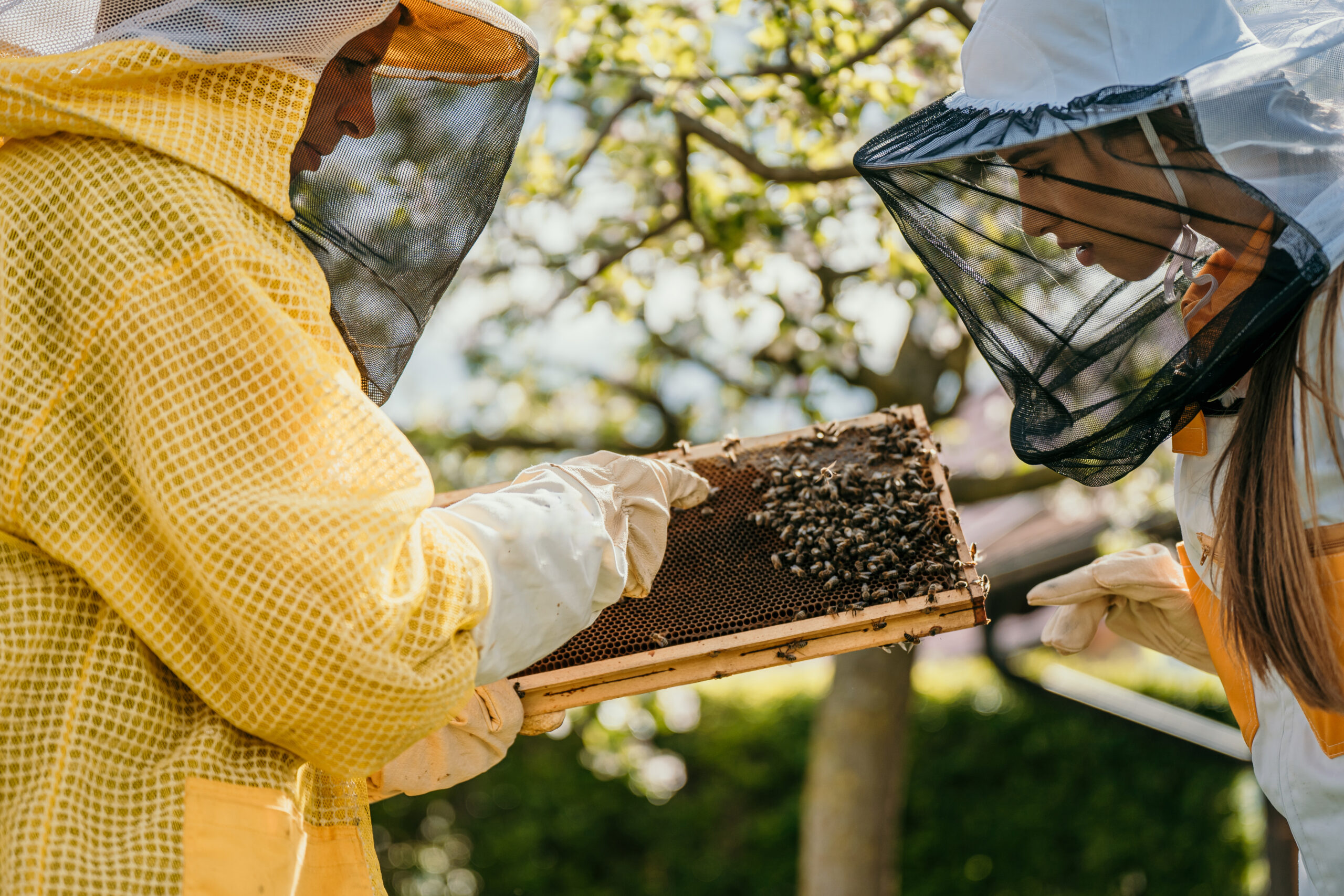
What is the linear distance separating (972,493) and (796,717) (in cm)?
395

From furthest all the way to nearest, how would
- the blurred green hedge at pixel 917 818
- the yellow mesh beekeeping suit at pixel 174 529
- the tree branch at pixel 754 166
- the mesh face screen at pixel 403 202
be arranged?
the blurred green hedge at pixel 917 818 < the tree branch at pixel 754 166 < the mesh face screen at pixel 403 202 < the yellow mesh beekeeping suit at pixel 174 529

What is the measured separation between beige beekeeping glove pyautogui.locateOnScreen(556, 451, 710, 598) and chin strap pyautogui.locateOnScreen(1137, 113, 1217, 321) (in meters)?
1.16

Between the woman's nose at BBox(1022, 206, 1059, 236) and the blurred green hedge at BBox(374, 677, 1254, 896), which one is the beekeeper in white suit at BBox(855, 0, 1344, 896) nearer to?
the woman's nose at BBox(1022, 206, 1059, 236)

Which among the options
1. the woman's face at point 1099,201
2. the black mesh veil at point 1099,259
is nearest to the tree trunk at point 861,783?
the black mesh veil at point 1099,259

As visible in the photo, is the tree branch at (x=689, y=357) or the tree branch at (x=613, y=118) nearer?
the tree branch at (x=613, y=118)

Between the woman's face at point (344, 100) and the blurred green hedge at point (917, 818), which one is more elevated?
the woman's face at point (344, 100)

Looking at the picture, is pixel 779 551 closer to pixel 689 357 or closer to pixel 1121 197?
pixel 1121 197

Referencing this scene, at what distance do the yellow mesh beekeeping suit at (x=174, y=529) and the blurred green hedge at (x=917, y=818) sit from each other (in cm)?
703

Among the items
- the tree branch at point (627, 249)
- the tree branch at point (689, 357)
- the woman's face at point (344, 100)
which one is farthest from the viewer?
the tree branch at point (689, 357)

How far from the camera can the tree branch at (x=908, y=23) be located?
156 inches

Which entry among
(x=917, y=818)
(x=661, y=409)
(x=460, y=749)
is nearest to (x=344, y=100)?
(x=460, y=749)

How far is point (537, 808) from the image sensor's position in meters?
8.32

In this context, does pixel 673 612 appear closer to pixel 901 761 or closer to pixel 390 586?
pixel 390 586

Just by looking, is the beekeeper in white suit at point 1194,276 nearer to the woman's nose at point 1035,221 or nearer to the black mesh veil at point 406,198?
the woman's nose at point 1035,221
